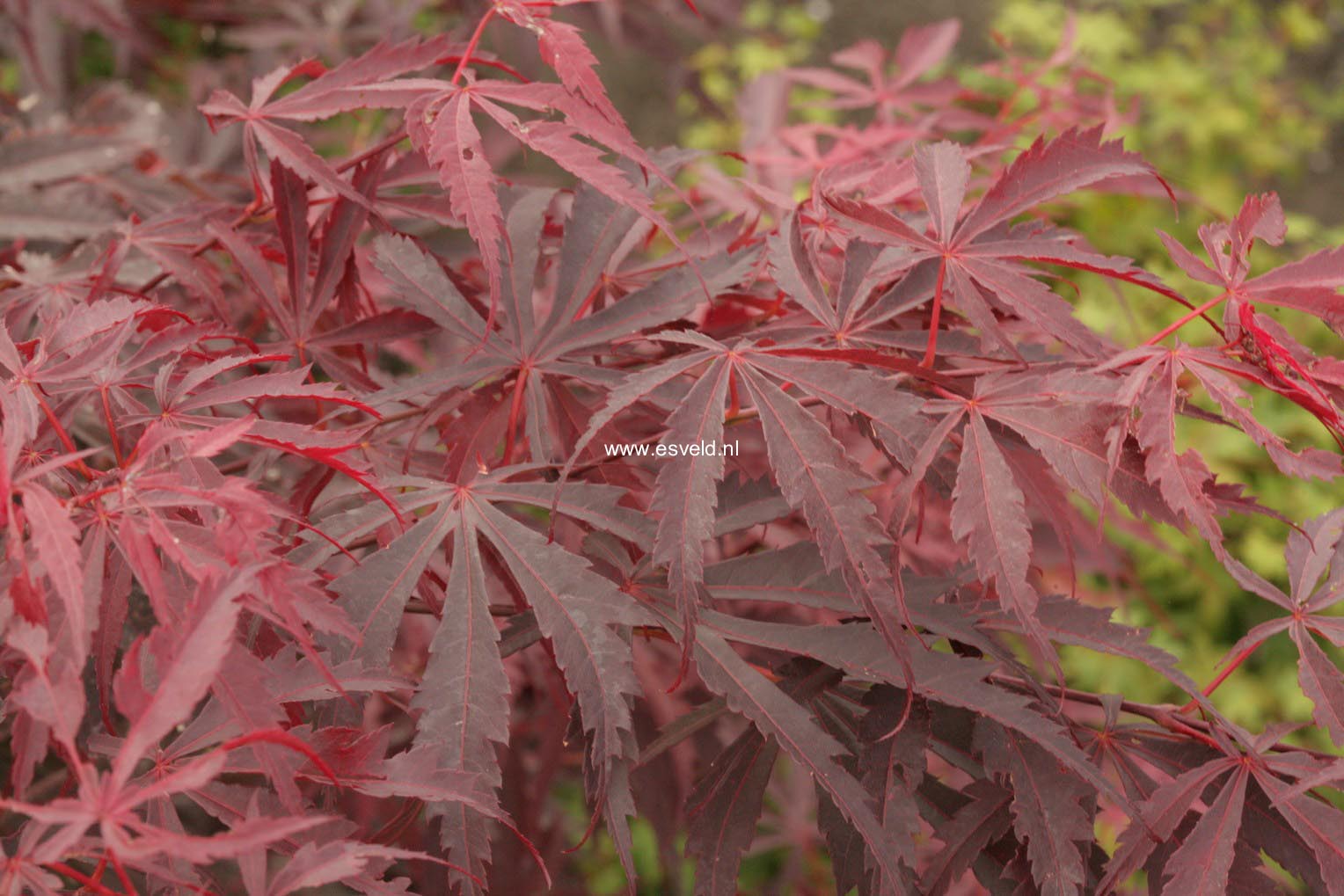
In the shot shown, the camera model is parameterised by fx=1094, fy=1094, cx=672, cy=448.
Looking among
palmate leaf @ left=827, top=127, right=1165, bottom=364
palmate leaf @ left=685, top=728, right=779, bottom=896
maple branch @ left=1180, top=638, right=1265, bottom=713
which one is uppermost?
palmate leaf @ left=827, top=127, right=1165, bottom=364

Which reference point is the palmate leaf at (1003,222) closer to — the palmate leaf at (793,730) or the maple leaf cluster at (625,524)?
the maple leaf cluster at (625,524)

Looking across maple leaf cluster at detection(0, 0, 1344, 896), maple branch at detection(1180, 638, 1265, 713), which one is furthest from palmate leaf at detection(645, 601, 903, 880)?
maple branch at detection(1180, 638, 1265, 713)

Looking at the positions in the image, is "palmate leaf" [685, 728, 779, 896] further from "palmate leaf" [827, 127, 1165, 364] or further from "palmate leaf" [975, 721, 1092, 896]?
"palmate leaf" [827, 127, 1165, 364]

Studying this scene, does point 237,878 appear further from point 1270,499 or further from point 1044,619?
point 1270,499

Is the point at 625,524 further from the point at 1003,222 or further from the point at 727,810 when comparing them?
the point at 1003,222

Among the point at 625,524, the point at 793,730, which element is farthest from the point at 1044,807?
the point at 625,524

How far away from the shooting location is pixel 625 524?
2.31ft

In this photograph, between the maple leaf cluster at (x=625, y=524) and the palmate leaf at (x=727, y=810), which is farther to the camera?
the palmate leaf at (x=727, y=810)

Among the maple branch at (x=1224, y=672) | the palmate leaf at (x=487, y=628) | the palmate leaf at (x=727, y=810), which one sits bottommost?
the palmate leaf at (x=727, y=810)

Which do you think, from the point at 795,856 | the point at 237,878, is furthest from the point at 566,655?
the point at 795,856

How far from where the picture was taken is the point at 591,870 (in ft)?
7.38

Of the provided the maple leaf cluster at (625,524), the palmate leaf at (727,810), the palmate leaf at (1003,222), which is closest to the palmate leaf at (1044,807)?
the maple leaf cluster at (625,524)

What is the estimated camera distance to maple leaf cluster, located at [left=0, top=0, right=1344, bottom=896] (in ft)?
1.87

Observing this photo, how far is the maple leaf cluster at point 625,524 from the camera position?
1.87ft
